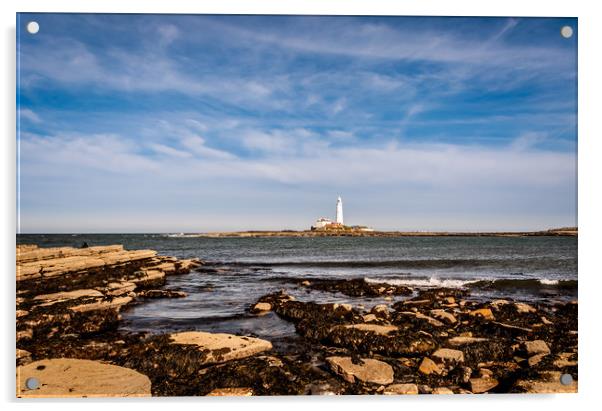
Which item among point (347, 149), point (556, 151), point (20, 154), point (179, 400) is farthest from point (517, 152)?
point (20, 154)

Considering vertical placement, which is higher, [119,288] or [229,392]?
[119,288]

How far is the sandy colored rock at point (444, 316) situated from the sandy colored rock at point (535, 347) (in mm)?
626

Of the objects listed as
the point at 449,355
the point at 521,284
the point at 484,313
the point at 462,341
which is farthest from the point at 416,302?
the point at 521,284

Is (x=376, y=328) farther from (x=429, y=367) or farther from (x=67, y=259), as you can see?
(x=67, y=259)

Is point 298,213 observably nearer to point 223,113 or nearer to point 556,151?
point 223,113

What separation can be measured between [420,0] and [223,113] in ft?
6.95

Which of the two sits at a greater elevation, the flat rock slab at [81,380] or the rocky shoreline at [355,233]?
the rocky shoreline at [355,233]

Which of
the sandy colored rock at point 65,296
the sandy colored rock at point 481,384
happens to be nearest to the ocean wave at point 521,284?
the sandy colored rock at point 481,384

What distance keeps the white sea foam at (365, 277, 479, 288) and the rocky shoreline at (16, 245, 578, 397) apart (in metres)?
0.12

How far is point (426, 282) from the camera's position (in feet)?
14.2

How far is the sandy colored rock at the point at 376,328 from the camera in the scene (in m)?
3.45

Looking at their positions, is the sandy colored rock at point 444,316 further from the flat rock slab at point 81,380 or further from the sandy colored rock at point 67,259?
the sandy colored rock at point 67,259

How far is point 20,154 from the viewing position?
3.24 m
